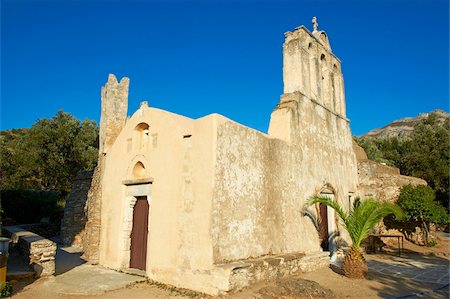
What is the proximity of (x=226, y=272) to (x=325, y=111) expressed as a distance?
7.42 meters

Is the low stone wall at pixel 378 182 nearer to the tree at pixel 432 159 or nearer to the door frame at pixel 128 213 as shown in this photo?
the tree at pixel 432 159

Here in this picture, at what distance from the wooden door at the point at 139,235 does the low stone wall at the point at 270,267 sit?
2.87m

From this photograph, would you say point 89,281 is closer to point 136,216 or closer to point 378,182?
point 136,216

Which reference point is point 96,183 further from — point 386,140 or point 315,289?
point 386,140

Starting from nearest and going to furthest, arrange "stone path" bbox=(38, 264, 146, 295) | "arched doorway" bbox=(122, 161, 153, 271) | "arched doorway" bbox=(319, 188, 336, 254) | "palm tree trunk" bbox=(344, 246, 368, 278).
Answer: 1. "stone path" bbox=(38, 264, 146, 295)
2. "palm tree trunk" bbox=(344, 246, 368, 278)
3. "arched doorway" bbox=(122, 161, 153, 271)
4. "arched doorway" bbox=(319, 188, 336, 254)

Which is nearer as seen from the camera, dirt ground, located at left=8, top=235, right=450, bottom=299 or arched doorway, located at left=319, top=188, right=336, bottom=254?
dirt ground, located at left=8, top=235, right=450, bottom=299

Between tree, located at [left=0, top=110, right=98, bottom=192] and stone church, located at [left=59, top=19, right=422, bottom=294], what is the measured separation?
15.5 metres

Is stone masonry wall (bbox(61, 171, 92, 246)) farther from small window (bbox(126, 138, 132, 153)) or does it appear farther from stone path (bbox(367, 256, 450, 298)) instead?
stone path (bbox(367, 256, 450, 298))

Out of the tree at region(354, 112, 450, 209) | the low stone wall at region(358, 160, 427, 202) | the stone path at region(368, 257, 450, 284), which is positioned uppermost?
the tree at region(354, 112, 450, 209)

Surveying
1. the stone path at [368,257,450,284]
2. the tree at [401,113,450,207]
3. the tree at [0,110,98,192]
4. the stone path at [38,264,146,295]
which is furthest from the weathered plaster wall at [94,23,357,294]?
the tree at [0,110,98,192]

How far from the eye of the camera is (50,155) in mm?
23719

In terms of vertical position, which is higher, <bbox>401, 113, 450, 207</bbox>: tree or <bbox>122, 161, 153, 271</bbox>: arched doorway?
<bbox>401, 113, 450, 207</bbox>: tree

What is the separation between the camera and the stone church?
6570 mm

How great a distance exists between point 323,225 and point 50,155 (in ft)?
69.7
